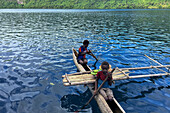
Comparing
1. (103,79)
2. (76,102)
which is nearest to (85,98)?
(76,102)

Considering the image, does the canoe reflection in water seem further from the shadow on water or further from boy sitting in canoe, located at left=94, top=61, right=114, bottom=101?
boy sitting in canoe, located at left=94, top=61, right=114, bottom=101

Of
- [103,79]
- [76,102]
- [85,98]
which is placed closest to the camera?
[103,79]

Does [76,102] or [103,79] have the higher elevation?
[103,79]

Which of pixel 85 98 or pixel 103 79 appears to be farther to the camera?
pixel 85 98

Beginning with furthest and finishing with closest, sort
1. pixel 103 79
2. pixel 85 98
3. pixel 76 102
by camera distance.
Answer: pixel 85 98 → pixel 76 102 → pixel 103 79

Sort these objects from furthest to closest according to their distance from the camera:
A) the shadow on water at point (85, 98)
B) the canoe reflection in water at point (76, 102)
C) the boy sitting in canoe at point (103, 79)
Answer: the shadow on water at point (85, 98) → the canoe reflection in water at point (76, 102) → the boy sitting in canoe at point (103, 79)

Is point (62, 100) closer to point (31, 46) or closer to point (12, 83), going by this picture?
point (12, 83)

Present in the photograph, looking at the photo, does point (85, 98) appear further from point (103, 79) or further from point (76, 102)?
point (103, 79)

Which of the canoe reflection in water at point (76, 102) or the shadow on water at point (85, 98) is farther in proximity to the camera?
the shadow on water at point (85, 98)

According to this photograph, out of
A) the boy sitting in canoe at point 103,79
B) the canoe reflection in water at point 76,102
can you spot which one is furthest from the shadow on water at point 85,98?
the boy sitting in canoe at point 103,79

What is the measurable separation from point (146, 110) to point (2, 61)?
13.3 m

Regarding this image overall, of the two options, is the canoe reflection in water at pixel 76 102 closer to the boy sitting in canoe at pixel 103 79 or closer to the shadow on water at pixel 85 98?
the shadow on water at pixel 85 98

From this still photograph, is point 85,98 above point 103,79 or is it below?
below

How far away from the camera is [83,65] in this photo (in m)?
12.8
